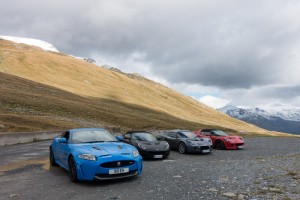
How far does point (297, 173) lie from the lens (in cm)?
982

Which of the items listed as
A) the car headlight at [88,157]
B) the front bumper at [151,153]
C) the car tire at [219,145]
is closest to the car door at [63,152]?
the car headlight at [88,157]

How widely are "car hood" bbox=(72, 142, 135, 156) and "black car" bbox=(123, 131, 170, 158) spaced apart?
197 inches

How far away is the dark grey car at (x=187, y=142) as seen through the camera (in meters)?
18.3

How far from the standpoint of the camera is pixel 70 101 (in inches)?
2157

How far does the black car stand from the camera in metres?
15.2

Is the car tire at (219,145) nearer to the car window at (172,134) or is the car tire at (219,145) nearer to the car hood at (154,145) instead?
the car window at (172,134)

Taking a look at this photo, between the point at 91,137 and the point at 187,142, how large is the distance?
9050mm

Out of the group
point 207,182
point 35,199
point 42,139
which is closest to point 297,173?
point 207,182

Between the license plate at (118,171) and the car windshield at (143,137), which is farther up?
the car windshield at (143,137)

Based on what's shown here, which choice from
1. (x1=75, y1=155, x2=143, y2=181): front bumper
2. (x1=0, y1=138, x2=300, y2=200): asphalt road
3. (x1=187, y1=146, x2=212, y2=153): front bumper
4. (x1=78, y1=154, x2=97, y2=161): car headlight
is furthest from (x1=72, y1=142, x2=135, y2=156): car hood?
(x1=187, y1=146, x2=212, y2=153): front bumper

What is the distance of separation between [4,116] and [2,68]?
56.7 meters

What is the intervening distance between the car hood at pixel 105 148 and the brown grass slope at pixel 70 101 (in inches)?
799

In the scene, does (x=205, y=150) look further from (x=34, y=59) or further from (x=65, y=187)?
(x=34, y=59)

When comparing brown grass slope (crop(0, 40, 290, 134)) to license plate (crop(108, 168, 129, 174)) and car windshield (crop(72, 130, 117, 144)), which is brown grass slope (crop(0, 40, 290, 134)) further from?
license plate (crop(108, 168, 129, 174))
